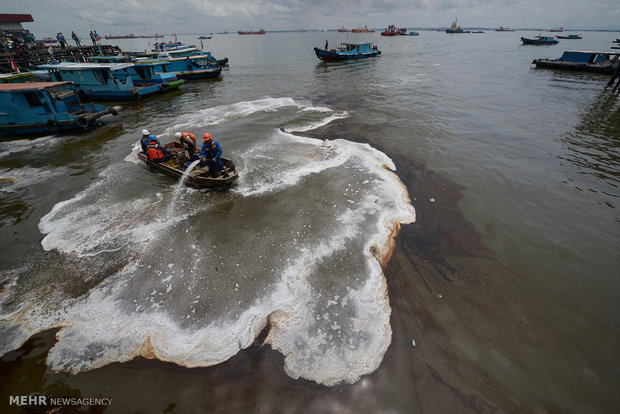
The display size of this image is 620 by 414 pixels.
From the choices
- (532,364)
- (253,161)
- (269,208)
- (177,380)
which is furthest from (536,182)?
(177,380)

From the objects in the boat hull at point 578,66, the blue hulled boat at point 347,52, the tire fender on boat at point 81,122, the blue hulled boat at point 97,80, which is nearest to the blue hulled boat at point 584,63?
the boat hull at point 578,66

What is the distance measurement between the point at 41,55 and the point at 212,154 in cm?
4102

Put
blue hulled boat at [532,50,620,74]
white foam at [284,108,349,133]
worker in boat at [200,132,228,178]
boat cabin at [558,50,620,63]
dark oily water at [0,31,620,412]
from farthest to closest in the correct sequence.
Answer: boat cabin at [558,50,620,63], blue hulled boat at [532,50,620,74], white foam at [284,108,349,133], worker in boat at [200,132,228,178], dark oily water at [0,31,620,412]

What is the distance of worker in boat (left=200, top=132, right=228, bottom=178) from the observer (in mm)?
9422

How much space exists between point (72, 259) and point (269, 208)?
586cm

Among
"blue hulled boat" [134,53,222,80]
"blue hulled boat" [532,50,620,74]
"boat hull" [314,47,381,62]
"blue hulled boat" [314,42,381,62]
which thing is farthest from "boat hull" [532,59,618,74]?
A: "blue hulled boat" [134,53,222,80]

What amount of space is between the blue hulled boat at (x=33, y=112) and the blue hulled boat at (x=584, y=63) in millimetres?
54771

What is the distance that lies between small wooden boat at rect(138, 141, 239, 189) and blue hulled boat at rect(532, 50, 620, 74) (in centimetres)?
4776

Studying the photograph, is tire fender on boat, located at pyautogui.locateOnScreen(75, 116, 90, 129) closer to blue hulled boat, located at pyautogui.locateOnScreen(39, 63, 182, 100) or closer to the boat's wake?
the boat's wake

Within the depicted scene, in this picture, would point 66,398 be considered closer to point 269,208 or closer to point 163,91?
point 269,208

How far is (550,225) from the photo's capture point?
8375 millimetres

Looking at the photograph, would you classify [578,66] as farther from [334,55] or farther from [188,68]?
[188,68]

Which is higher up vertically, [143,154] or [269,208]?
[143,154]

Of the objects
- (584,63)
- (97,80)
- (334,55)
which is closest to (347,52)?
(334,55)
